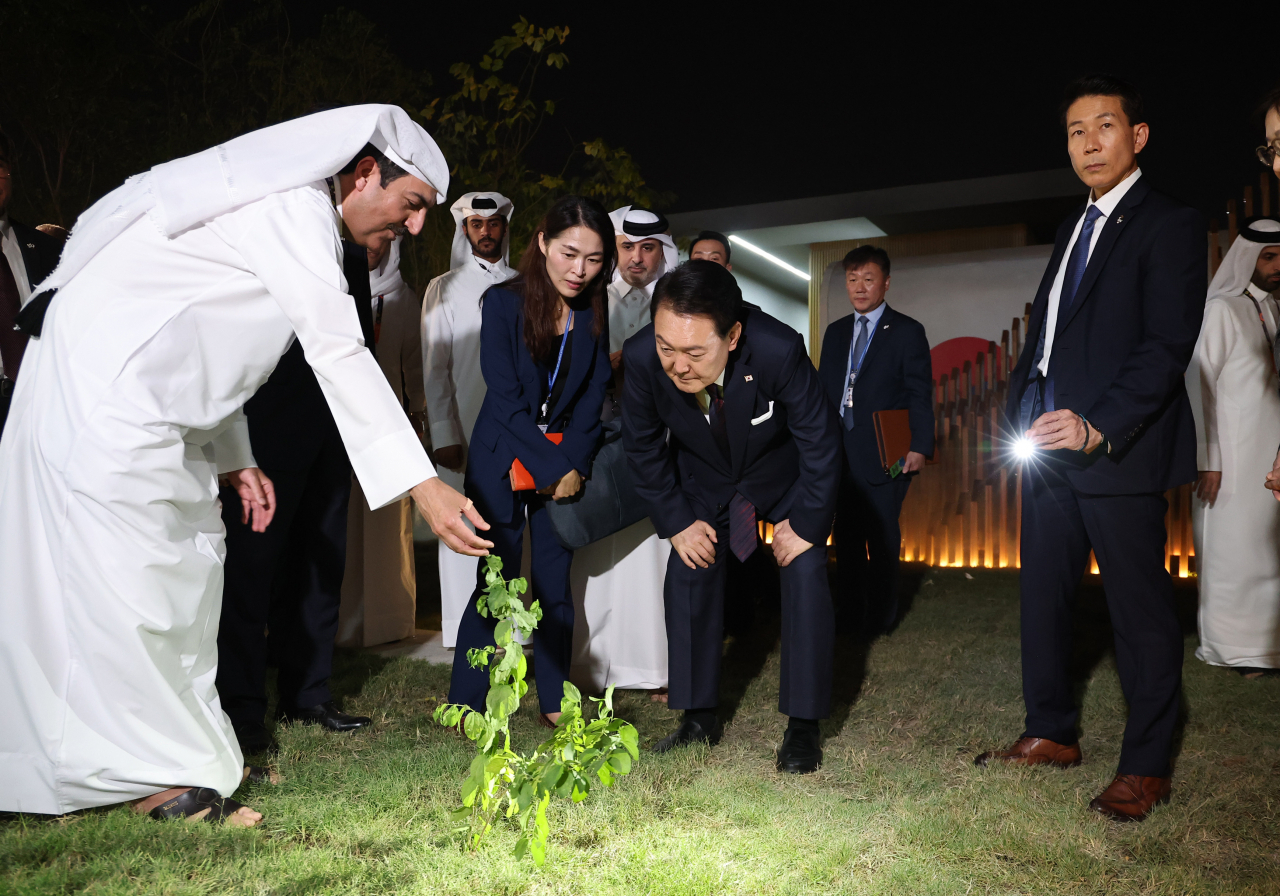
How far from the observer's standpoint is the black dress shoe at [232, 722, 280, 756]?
9.59 feet

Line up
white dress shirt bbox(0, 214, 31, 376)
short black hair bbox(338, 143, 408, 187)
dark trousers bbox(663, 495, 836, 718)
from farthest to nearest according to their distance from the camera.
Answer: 1. white dress shirt bbox(0, 214, 31, 376)
2. dark trousers bbox(663, 495, 836, 718)
3. short black hair bbox(338, 143, 408, 187)

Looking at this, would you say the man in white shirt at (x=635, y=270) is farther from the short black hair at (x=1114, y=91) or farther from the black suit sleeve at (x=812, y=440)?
the short black hair at (x=1114, y=91)

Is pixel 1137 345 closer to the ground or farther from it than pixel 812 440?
farther from it

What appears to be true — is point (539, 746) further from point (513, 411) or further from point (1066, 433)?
point (1066, 433)

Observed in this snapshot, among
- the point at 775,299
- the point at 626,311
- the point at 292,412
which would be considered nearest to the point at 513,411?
the point at 292,412

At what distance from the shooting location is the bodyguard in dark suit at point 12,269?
3295 mm

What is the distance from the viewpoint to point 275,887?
77.6 inches

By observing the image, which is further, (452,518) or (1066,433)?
(1066,433)

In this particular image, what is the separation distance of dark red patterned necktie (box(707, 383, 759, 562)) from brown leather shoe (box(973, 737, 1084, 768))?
3.15 ft

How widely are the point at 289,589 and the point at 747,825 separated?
1.81 meters

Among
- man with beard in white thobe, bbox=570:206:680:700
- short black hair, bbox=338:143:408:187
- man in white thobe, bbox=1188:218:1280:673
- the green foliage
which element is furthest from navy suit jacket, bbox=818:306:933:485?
the green foliage

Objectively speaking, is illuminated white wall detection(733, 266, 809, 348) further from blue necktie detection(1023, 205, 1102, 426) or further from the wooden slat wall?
blue necktie detection(1023, 205, 1102, 426)

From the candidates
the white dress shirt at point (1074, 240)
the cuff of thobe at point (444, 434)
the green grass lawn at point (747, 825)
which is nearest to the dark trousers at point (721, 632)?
the green grass lawn at point (747, 825)

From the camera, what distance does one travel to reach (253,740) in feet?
9.62
